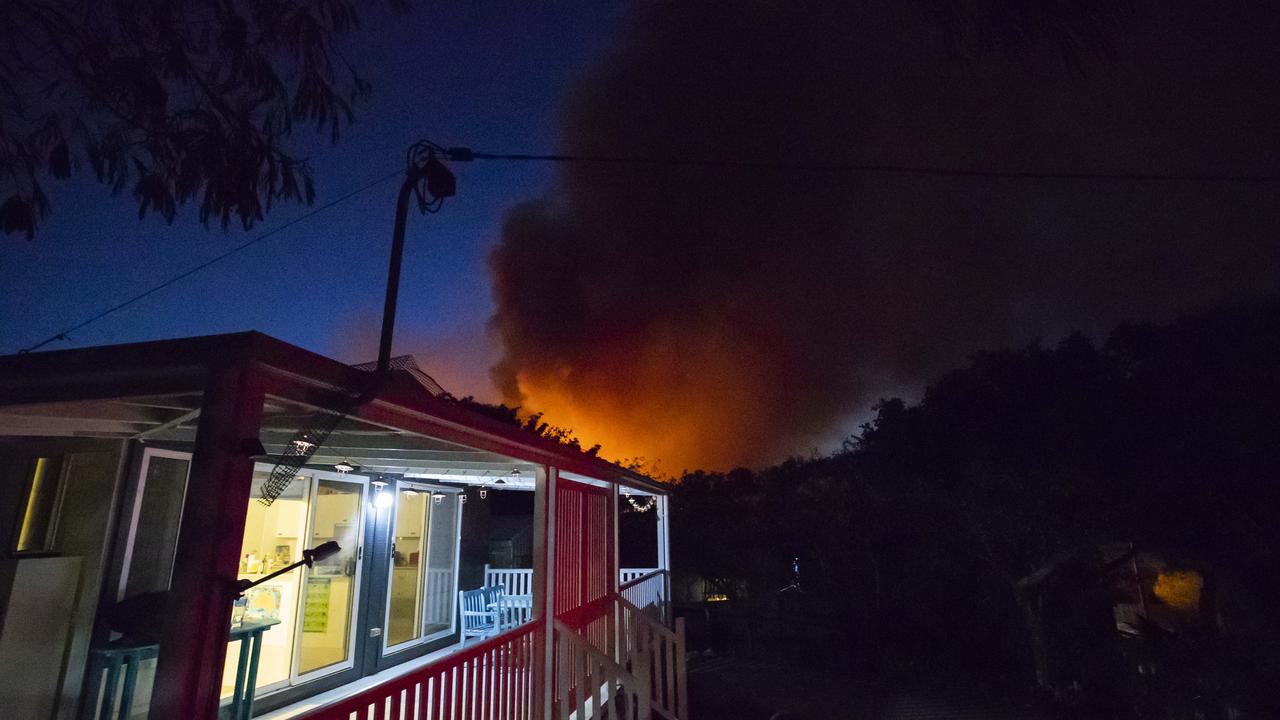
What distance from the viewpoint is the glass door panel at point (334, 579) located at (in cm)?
665

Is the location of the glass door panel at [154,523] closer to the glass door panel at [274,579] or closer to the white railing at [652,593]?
the glass door panel at [274,579]

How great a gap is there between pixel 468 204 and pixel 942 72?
9242mm

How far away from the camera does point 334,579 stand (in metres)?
7.03

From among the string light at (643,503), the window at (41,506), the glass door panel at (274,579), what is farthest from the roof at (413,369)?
the string light at (643,503)

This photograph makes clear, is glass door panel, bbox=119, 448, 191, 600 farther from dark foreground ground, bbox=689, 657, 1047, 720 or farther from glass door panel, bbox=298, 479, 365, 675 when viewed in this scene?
dark foreground ground, bbox=689, 657, 1047, 720

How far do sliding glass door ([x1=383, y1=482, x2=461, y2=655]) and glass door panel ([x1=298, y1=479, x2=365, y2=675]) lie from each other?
1.70ft

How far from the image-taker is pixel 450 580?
882 centimetres

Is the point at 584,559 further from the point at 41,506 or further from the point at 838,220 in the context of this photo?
the point at 838,220

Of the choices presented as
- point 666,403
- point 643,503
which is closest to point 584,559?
point 643,503

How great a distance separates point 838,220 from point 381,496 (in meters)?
13.4

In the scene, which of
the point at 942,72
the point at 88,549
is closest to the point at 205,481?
the point at 88,549

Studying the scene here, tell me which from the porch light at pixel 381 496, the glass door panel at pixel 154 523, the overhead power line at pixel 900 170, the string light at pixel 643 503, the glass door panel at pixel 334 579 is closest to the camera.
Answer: the glass door panel at pixel 154 523

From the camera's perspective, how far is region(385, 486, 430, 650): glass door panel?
25.2 feet

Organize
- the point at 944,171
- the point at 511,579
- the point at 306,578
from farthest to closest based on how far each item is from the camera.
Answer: the point at 511,579 < the point at 306,578 < the point at 944,171
